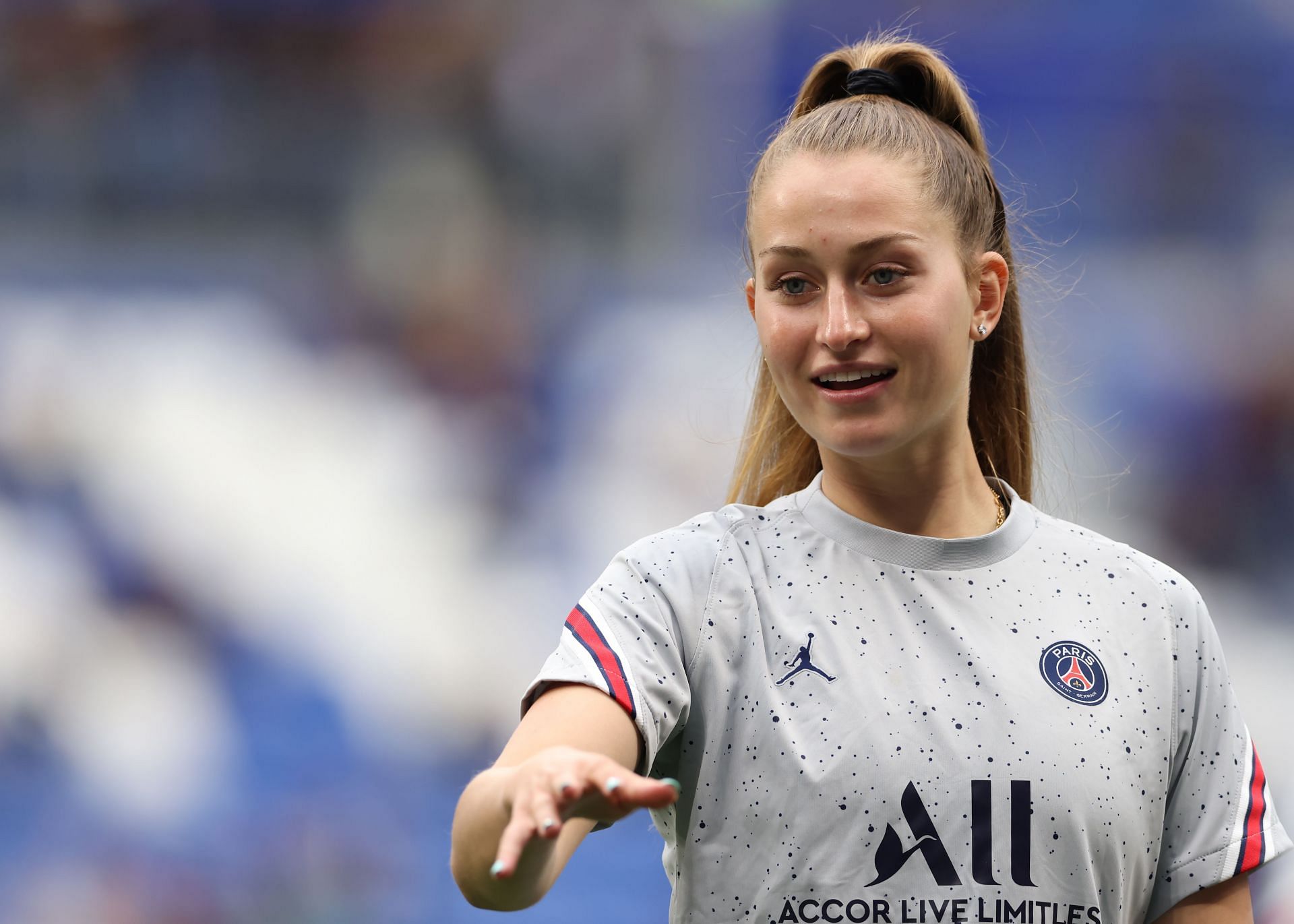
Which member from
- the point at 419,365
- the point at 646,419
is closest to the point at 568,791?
the point at 646,419

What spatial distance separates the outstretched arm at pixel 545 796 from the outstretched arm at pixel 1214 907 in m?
0.66

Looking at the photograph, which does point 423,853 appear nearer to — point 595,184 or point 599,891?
point 599,891

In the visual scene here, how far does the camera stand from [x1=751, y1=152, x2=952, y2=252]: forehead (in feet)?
4.96

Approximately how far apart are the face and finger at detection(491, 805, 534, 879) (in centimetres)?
64

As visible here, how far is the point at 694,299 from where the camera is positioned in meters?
4.82

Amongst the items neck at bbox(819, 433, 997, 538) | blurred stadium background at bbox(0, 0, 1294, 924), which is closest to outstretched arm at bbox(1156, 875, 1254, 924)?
neck at bbox(819, 433, 997, 538)

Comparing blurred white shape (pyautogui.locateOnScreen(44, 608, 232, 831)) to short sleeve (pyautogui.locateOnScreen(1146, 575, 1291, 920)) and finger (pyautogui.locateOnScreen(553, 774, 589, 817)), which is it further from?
finger (pyautogui.locateOnScreen(553, 774, 589, 817))

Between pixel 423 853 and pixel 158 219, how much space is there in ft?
8.32

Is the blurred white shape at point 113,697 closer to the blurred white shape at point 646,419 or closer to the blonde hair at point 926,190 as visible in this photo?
the blurred white shape at point 646,419

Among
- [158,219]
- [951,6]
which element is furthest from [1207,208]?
[158,219]

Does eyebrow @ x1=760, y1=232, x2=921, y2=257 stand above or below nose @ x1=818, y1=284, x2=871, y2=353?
above

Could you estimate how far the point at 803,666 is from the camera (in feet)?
4.81

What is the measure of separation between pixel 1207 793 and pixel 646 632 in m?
0.67

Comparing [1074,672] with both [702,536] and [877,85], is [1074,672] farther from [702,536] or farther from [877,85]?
[877,85]
